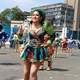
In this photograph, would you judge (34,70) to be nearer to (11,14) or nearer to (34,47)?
(34,47)

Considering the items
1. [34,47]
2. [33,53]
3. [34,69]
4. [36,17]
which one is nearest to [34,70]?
[34,69]

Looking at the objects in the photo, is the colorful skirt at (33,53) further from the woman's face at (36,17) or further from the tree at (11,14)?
the tree at (11,14)

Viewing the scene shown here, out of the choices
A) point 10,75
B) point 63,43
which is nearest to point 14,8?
point 63,43

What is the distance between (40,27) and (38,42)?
308 mm

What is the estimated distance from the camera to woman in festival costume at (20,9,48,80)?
8281 mm

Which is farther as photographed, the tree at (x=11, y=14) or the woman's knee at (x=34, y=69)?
the tree at (x=11, y=14)

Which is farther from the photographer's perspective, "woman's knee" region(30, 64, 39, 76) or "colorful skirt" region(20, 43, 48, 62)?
"colorful skirt" region(20, 43, 48, 62)

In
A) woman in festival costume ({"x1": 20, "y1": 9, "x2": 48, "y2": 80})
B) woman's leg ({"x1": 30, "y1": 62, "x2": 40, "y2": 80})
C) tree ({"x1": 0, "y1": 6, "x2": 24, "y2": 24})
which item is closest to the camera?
woman's leg ({"x1": 30, "y1": 62, "x2": 40, "y2": 80})

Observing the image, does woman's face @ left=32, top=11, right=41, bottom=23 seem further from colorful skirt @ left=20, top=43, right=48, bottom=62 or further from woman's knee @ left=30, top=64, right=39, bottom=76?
woman's knee @ left=30, top=64, right=39, bottom=76

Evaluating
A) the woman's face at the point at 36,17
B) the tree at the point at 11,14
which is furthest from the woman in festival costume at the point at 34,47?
the tree at the point at 11,14

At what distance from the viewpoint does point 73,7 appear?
136 metres

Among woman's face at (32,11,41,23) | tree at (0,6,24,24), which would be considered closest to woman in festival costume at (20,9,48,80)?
woman's face at (32,11,41,23)

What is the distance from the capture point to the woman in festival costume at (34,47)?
27.2 ft

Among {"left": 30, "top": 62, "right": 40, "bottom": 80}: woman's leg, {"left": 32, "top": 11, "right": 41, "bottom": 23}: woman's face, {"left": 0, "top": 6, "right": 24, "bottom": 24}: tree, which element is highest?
{"left": 0, "top": 6, "right": 24, "bottom": 24}: tree
